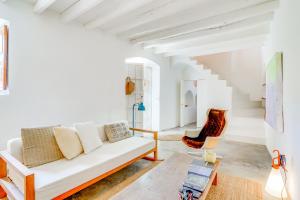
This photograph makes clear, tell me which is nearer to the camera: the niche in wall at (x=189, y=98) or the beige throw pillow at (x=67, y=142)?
the beige throw pillow at (x=67, y=142)

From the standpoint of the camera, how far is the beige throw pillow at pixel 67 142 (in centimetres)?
237

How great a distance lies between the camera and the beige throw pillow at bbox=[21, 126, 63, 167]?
212 centimetres

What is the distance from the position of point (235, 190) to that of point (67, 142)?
2.39m

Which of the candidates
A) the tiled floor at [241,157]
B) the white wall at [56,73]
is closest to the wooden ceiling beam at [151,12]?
the white wall at [56,73]

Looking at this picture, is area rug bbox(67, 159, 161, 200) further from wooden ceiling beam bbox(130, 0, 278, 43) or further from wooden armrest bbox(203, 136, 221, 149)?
wooden ceiling beam bbox(130, 0, 278, 43)

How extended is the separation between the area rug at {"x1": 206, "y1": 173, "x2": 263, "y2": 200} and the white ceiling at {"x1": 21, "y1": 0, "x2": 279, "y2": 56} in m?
2.64

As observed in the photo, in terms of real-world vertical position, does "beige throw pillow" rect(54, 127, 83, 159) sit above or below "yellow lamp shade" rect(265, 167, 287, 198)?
above

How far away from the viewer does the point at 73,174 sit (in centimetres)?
196

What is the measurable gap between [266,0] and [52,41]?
352cm

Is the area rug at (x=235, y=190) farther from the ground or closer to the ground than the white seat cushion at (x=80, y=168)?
closer to the ground

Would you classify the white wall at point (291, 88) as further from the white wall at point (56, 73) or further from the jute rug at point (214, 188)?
the white wall at point (56, 73)

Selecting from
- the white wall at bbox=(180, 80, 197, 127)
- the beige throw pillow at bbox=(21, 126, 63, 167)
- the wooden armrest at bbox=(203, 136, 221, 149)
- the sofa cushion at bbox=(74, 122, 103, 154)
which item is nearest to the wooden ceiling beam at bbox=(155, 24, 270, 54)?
the white wall at bbox=(180, 80, 197, 127)

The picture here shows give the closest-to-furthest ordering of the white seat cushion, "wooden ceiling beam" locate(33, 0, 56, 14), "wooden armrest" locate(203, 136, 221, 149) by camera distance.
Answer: the white seat cushion < "wooden ceiling beam" locate(33, 0, 56, 14) < "wooden armrest" locate(203, 136, 221, 149)

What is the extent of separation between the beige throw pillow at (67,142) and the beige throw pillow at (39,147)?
71mm
